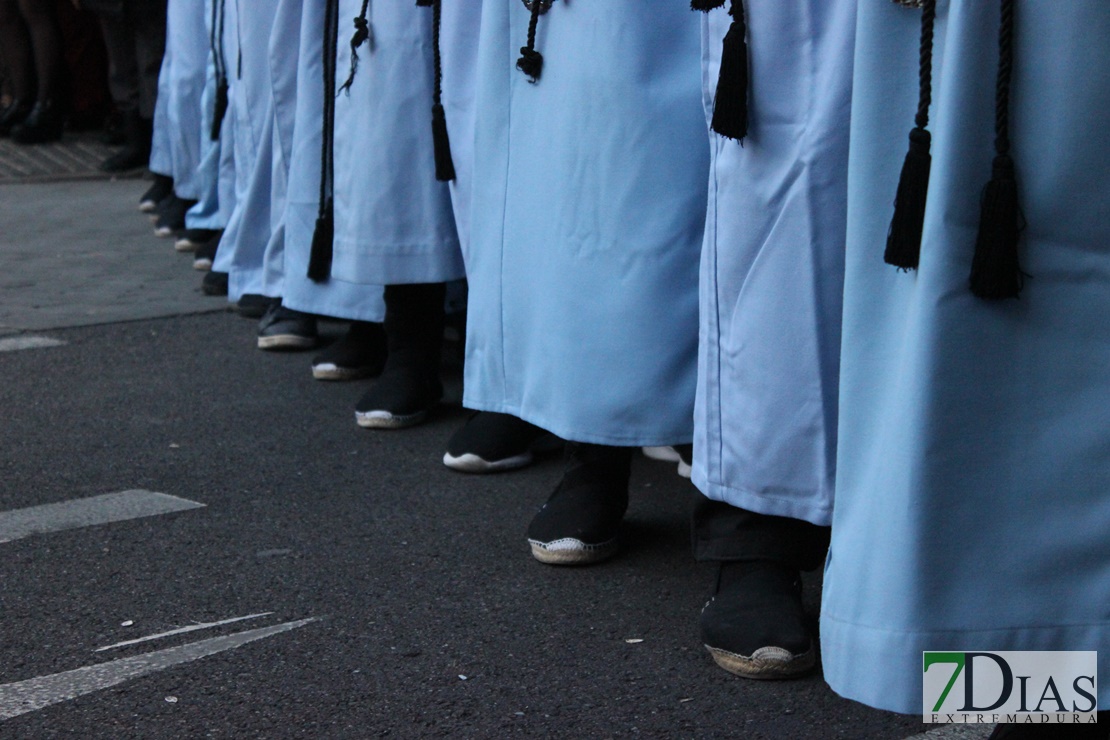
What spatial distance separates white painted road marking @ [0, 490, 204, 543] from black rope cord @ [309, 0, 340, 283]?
0.75 metres

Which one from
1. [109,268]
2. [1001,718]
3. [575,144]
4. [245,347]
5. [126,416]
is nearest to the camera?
[1001,718]


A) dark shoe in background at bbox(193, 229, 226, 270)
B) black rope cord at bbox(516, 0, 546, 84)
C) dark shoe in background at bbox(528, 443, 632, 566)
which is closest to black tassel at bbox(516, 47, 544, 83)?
black rope cord at bbox(516, 0, 546, 84)

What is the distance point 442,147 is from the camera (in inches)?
104

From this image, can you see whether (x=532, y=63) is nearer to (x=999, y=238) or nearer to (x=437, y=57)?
(x=437, y=57)

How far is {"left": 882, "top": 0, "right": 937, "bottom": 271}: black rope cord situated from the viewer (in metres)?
1.34

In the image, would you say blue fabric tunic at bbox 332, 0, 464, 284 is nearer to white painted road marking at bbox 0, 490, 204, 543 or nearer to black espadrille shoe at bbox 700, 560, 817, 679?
white painted road marking at bbox 0, 490, 204, 543

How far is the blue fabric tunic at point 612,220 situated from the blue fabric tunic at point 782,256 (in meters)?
0.20

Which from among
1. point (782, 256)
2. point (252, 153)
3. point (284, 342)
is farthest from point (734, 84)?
point (252, 153)

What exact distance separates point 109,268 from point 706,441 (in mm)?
3471

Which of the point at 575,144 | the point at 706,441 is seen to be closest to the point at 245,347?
the point at 575,144

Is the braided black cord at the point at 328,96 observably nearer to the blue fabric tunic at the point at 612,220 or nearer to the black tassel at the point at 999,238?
the blue fabric tunic at the point at 612,220

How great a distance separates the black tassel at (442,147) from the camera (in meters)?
2.63

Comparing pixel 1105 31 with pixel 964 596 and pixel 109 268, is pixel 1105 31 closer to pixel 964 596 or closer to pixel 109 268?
pixel 964 596

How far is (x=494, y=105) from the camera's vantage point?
7.30ft
